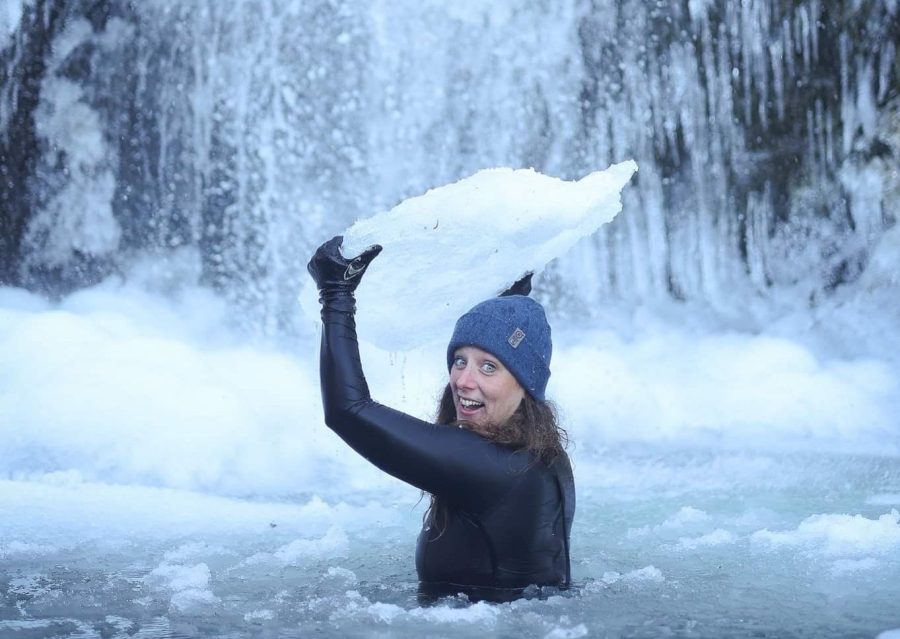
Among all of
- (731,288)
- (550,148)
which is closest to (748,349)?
(731,288)

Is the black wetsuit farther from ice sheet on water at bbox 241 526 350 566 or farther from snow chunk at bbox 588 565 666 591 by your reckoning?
ice sheet on water at bbox 241 526 350 566

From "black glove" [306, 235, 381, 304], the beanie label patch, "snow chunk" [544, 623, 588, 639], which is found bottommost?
"snow chunk" [544, 623, 588, 639]

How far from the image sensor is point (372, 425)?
2633 mm

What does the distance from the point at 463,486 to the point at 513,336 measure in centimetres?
37

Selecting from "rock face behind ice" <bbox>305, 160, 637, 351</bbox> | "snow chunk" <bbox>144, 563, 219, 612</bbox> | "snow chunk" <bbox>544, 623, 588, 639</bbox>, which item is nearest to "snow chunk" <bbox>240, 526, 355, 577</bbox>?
"snow chunk" <bbox>144, 563, 219, 612</bbox>

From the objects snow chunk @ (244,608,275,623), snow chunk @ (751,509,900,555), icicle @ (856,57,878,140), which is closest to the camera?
snow chunk @ (244,608,275,623)

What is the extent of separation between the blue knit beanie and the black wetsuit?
0.65 feet

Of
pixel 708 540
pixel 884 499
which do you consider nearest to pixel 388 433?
pixel 708 540

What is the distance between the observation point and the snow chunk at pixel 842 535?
12.7ft

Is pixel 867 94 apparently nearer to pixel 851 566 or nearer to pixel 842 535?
pixel 842 535

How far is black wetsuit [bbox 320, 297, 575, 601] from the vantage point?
265 cm

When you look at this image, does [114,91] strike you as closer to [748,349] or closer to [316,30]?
[316,30]

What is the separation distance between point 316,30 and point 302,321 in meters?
2.03

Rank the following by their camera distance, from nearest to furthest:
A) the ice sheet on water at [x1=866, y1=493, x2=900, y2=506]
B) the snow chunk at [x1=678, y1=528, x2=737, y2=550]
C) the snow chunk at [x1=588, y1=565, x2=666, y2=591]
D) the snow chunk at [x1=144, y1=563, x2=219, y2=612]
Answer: the snow chunk at [x1=144, y1=563, x2=219, y2=612]
the snow chunk at [x1=588, y1=565, x2=666, y2=591]
the snow chunk at [x1=678, y1=528, x2=737, y2=550]
the ice sheet on water at [x1=866, y1=493, x2=900, y2=506]
